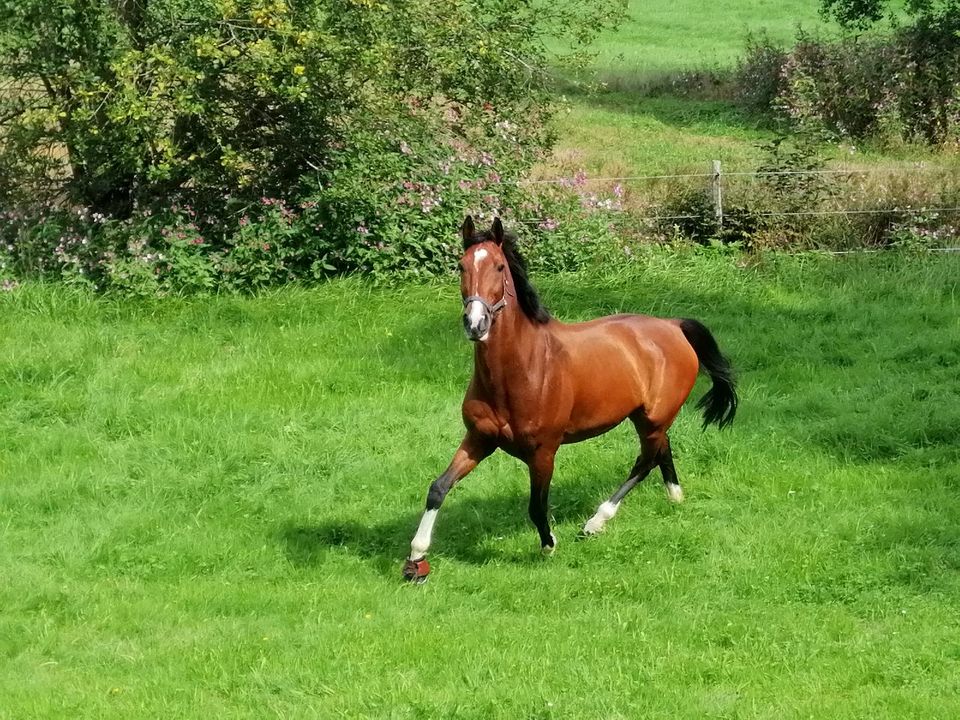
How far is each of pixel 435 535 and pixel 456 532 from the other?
0.14m

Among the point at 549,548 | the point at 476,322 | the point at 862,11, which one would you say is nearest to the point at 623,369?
the point at 549,548

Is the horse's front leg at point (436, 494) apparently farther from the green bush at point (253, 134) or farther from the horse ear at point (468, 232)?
the green bush at point (253, 134)

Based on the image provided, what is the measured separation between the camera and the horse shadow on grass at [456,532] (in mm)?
8719

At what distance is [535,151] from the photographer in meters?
17.7

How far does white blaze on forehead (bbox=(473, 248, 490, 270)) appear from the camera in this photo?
7.69 metres

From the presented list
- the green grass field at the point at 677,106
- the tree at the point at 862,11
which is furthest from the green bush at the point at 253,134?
the tree at the point at 862,11

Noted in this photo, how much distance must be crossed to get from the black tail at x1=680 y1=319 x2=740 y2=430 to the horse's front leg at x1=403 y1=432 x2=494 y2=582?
7.05 feet

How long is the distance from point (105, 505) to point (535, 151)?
31.1 feet

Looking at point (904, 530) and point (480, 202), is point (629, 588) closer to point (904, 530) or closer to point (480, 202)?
point (904, 530)

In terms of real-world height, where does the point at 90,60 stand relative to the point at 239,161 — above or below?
above

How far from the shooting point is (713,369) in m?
9.77

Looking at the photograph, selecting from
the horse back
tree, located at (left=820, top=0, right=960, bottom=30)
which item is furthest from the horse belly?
tree, located at (left=820, top=0, right=960, bottom=30)

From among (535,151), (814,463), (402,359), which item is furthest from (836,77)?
(814,463)

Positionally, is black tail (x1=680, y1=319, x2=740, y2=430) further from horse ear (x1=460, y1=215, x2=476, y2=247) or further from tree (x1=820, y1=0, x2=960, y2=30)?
tree (x1=820, y1=0, x2=960, y2=30)
